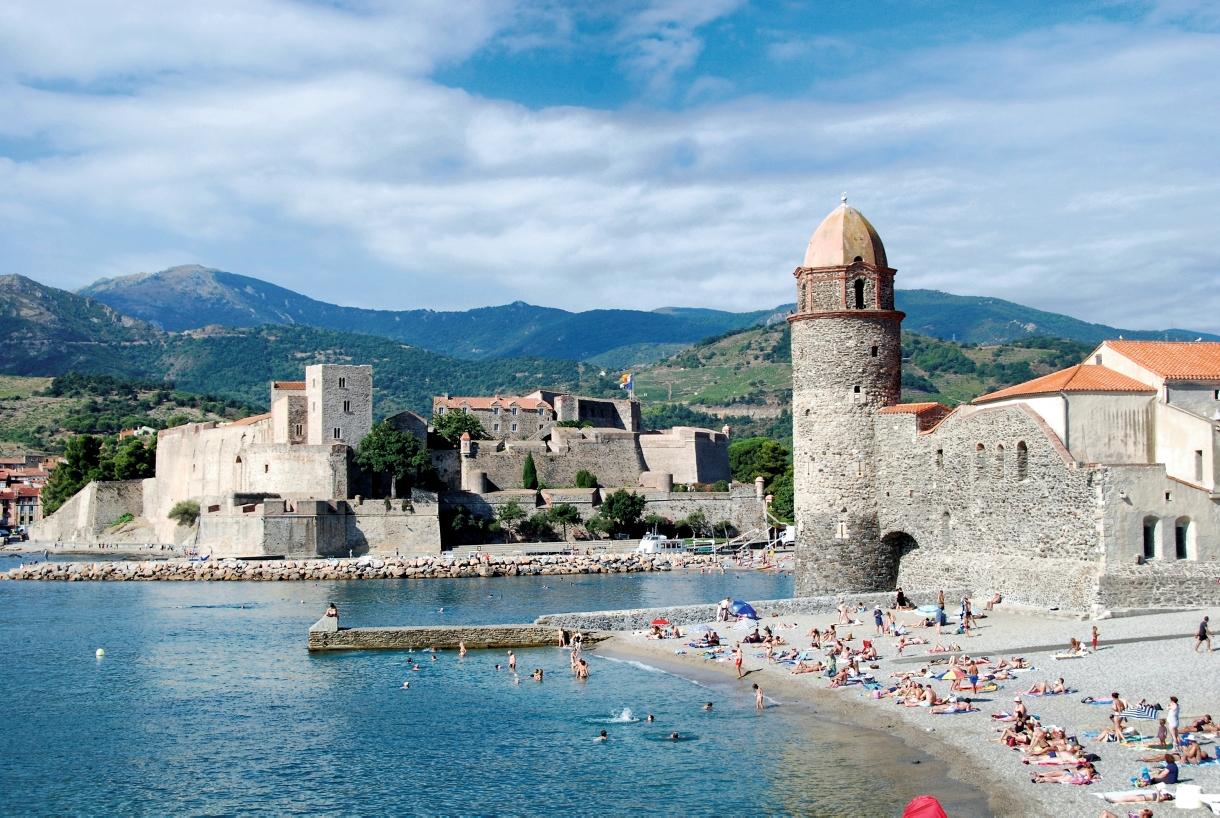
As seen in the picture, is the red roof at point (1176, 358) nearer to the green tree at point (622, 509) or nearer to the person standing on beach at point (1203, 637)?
the person standing on beach at point (1203, 637)

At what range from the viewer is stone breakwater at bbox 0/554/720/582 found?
51.4 metres

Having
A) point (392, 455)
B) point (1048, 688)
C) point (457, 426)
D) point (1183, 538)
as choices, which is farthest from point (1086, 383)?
point (457, 426)

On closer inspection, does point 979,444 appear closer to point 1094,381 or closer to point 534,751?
point 1094,381

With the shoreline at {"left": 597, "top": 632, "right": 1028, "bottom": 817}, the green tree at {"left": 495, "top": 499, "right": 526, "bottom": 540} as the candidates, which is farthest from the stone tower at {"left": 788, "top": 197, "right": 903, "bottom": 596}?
the green tree at {"left": 495, "top": 499, "right": 526, "bottom": 540}

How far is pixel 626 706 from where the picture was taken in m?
22.2

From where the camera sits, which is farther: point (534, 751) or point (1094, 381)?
point (1094, 381)

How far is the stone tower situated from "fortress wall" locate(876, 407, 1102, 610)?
475 mm

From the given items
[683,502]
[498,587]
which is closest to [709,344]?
[683,502]

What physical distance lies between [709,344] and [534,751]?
179 m

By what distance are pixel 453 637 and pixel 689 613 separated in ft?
16.8

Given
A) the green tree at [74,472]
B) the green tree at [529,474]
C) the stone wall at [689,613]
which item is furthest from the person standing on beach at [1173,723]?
the green tree at [74,472]

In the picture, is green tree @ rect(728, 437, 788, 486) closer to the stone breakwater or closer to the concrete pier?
the stone breakwater

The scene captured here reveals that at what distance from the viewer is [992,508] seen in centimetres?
2606

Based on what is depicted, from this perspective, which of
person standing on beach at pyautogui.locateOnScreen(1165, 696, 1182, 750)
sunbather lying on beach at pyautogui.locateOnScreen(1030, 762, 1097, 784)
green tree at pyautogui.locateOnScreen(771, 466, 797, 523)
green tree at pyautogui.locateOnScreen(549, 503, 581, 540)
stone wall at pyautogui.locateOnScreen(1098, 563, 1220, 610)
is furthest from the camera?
green tree at pyautogui.locateOnScreen(771, 466, 797, 523)
